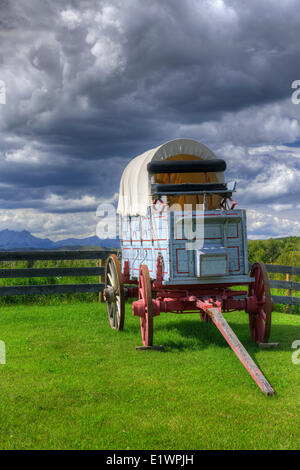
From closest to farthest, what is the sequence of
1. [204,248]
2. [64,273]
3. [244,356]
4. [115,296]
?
[244,356] → [204,248] → [115,296] → [64,273]

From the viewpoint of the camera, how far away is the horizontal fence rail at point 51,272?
12289mm

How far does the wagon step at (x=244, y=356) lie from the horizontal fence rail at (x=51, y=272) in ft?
21.6

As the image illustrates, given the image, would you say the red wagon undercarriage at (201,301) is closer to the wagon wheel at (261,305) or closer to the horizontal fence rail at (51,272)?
the wagon wheel at (261,305)

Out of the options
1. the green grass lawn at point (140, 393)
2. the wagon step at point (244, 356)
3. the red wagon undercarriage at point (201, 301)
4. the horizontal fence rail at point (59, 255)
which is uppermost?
the horizontal fence rail at point (59, 255)

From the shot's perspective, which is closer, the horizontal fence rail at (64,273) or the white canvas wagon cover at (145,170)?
the white canvas wagon cover at (145,170)

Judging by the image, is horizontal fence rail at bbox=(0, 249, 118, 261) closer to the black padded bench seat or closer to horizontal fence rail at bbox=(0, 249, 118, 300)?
horizontal fence rail at bbox=(0, 249, 118, 300)

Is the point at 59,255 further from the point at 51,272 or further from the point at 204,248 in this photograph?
the point at 204,248

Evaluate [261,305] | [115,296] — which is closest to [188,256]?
[261,305]

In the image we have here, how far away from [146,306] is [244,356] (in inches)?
80.1

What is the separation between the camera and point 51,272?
12.6 metres

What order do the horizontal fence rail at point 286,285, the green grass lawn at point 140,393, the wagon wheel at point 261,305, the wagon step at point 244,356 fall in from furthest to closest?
the horizontal fence rail at point 286,285, the wagon wheel at point 261,305, the wagon step at point 244,356, the green grass lawn at point 140,393

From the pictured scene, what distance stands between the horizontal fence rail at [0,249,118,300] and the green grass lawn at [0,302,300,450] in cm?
366

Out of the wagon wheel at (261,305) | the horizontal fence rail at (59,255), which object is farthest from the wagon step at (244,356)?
the horizontal fence rail at (59,255)
